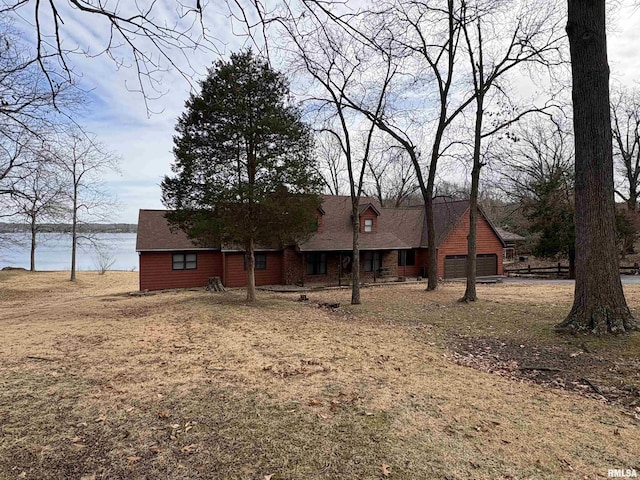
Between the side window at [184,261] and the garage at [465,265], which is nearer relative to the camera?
the side window at [184,261]

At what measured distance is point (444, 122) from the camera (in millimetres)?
18844

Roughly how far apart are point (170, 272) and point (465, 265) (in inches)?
800

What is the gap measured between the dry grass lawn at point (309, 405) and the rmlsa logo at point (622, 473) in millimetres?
54

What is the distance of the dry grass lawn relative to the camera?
3271 millimetres

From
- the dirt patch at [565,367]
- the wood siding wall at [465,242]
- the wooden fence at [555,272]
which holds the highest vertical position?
the wood siding wall at [465,242]

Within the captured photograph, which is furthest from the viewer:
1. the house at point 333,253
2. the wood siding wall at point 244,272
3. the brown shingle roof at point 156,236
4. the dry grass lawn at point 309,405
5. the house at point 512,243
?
the house at point 512,243

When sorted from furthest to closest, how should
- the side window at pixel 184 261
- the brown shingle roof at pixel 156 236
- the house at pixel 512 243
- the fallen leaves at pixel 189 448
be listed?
1. the house at pixel 512 243
2. the side window at pixel 184 261
3. the brown shingle roof at pixel 156 236
4. the fallen leaves at pixel 189 448

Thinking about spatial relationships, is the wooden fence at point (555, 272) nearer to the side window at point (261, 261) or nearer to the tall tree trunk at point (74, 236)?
the side window at point (261, 261)

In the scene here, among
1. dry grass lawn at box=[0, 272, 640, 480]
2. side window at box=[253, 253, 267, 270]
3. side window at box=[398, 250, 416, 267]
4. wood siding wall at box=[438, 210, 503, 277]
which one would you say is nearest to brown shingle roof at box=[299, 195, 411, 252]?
side window at box=[398, 250, 416, 267]

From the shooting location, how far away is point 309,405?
4504mm

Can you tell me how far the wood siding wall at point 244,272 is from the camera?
77.5ft

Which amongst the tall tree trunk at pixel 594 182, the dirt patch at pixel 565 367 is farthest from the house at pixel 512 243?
the dirt patch at pixel 565 367

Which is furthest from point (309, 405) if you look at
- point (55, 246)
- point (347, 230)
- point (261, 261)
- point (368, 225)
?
point (55, 246)

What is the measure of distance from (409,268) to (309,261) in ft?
26.3
